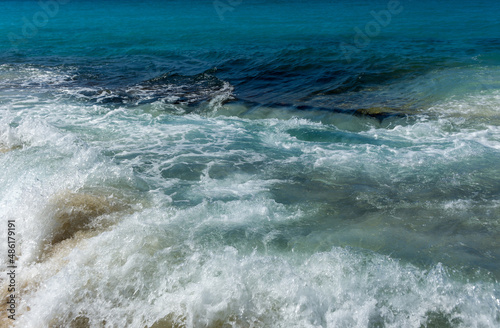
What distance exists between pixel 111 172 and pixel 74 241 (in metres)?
2.16

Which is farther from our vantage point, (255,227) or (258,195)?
(258,195)

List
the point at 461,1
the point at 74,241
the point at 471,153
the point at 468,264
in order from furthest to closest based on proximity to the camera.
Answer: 1. the point at 461,1
2. the point at 471,153
3. the point at 74,241
4. the point at 468,264

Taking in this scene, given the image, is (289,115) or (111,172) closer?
(111,172)

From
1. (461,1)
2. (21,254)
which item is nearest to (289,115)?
(21,254)

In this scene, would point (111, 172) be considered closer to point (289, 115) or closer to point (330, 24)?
point (289, 115)

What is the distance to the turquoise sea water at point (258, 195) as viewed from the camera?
433 cm

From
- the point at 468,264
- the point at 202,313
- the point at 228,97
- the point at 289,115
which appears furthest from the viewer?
the point at 228,97

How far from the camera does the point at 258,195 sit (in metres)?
6.79

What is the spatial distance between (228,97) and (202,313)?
1040 cm

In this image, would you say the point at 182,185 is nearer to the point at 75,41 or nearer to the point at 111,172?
the point at 111,172

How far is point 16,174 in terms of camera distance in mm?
7371

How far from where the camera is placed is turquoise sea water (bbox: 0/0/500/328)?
14.2ft

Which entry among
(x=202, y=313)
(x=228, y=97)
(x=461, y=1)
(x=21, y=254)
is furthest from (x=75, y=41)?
(x=461, y=1)

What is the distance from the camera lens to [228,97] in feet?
45.0
